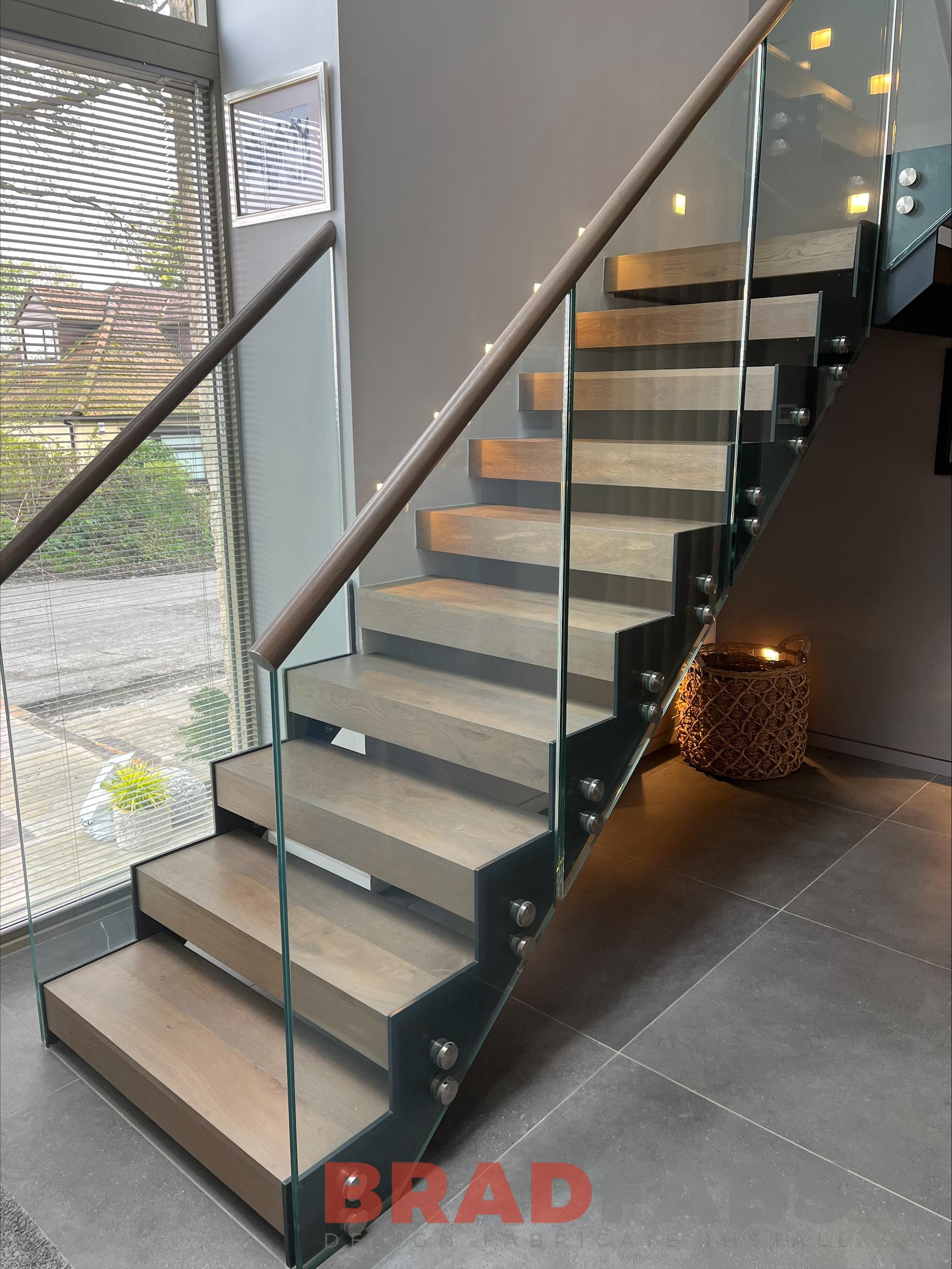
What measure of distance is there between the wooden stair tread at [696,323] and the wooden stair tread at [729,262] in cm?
6

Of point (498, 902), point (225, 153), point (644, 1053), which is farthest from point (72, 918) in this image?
point (225, 153)

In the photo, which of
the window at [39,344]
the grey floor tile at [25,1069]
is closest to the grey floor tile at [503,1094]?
the grey floor tile at [25,1069]

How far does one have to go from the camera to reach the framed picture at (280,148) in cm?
277

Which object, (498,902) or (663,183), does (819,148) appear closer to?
(663,183)

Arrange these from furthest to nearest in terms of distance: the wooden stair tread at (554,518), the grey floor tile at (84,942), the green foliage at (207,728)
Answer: the green foliage at (207,728)
the grey floor tile at (84,942)
the wooden stair tread at (554,518)

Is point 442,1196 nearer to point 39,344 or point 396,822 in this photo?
point 396,822

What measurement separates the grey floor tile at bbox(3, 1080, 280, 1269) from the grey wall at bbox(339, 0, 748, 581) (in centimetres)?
180

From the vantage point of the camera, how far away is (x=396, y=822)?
1.96m

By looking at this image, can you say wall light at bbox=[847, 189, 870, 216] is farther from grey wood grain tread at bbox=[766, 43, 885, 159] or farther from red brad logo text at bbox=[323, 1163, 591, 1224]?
red brad logo text at bbox=[323, 1163, 591, 1224]

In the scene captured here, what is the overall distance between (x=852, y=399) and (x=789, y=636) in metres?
1.12

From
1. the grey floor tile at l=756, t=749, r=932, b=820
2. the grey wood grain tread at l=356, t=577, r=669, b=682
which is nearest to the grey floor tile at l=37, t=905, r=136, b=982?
the grey wood grain tread at l=356, t=577, r=669, b=682

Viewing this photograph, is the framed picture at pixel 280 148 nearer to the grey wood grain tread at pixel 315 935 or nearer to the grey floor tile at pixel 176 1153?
the grey wood grain tread at pixel 315 935

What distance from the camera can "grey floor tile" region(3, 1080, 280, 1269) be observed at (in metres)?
1.85

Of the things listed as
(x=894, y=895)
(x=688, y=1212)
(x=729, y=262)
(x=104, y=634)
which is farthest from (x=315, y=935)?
(x=894, y=895)
